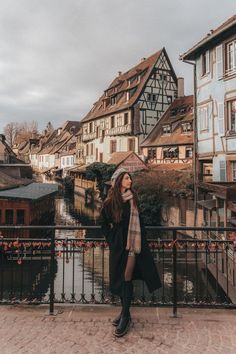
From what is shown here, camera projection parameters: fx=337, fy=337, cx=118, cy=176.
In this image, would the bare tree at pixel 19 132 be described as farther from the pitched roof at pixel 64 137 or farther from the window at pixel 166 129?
the window at pixel 166 129

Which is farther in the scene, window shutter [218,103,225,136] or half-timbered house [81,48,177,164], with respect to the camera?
half-timbered house [81,48,177,164]

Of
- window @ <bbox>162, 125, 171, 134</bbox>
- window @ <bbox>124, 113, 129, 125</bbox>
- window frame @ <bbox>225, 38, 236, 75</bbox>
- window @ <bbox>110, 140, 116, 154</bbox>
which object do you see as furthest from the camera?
window @ <bbox>110, 140, 116, 154</bbox>

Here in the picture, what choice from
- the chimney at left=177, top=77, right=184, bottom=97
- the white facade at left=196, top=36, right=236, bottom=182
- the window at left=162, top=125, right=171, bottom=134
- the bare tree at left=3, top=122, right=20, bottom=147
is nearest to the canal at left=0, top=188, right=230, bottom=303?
the white facade at left=196, top=36, right=236, bottom=182

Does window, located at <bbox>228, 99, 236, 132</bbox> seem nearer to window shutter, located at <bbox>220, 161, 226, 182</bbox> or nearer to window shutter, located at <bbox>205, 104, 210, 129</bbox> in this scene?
window shutter, located at <bbox>205, 104, 210, 129</bbox>

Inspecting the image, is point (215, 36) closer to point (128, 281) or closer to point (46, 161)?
point (128, 281)

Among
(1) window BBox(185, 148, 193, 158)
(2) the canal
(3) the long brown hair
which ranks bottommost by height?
(2) the canal

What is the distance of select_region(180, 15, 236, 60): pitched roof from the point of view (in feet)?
50.7

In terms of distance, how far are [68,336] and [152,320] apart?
1103mm

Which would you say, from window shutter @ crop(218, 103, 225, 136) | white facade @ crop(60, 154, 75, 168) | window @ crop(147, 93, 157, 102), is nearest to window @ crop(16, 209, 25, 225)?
window shutter @ crop(218, 103, 225, 136)

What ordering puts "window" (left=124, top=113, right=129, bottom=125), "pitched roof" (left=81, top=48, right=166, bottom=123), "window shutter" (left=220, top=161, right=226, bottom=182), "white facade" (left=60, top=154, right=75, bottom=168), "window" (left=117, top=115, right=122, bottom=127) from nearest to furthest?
"window shutter" (left=220, top=161, right=226, bottom=182) → "pitched roof" (left=81, top=48, right=166, bottom=123) → "window" (left=124, top=113, right=129, bottom=125) → "window" (left=117, top=115, right=122, bottom=127) → "white facade" (left=60, top=154, right=75, bottom=168)

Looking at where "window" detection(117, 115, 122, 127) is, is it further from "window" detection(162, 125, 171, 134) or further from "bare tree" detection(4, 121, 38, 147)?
"bare tree" detection(4, 121, 38, 147)

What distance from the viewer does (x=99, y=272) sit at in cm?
1518

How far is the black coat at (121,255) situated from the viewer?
392 centimetres

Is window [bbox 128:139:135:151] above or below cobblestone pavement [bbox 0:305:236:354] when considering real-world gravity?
above
